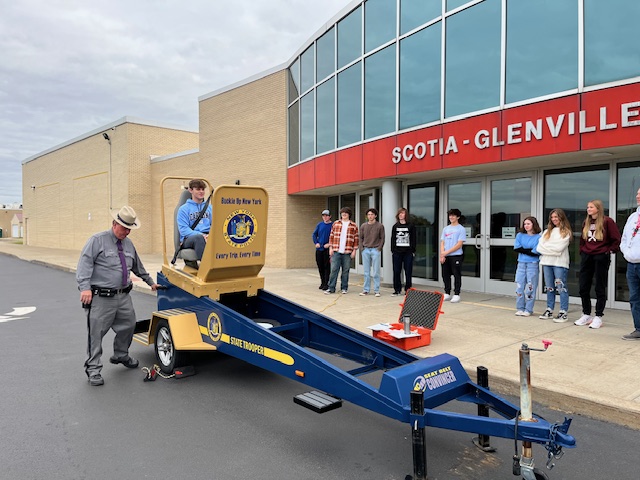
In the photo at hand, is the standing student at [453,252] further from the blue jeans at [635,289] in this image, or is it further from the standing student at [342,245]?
the blue jeans at [635,289]

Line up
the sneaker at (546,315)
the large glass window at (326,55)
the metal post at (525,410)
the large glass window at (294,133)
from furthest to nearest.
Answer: the large glass window at (294,133)
the large glass window at (326,55)
the sneaker at (546,315)
the metal post at (525,410)

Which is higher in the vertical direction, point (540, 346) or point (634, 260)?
point (634, 260)

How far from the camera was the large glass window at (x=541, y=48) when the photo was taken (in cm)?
766

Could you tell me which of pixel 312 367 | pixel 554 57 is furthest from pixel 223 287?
pixel 554 57

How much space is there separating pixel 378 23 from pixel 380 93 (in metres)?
1.66

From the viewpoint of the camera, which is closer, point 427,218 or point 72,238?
point 427,218

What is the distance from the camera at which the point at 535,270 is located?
25.2ft

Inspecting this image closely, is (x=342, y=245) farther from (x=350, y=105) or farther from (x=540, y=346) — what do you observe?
(x=540, y=346)

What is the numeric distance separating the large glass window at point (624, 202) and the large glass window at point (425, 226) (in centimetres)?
383

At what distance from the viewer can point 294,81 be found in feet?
52.3

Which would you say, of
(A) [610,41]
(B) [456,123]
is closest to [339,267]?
(B) [456,123]

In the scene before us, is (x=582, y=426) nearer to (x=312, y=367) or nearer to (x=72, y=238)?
(x=312, y=367)

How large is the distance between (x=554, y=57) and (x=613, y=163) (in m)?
2.05

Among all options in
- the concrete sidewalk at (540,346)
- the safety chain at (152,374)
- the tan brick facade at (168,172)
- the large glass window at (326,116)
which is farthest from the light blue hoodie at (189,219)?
the large glass window at (326,116)
